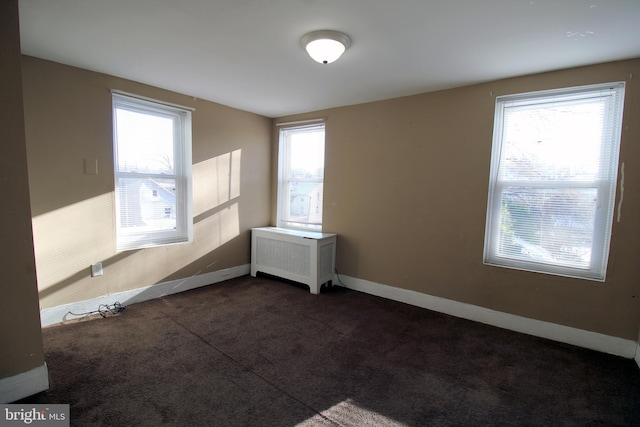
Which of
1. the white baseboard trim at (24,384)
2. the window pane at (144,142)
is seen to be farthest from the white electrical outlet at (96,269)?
the white baseboard trim at (24,384)

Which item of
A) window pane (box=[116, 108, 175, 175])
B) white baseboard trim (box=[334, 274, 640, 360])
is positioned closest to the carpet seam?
window pane (box=[116, 108, 175, 175])

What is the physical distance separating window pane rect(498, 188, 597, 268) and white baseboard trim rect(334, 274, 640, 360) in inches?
22.5

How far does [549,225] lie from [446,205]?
879 millimetres

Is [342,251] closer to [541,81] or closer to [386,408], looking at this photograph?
[386,408]

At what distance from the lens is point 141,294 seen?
3227 mm

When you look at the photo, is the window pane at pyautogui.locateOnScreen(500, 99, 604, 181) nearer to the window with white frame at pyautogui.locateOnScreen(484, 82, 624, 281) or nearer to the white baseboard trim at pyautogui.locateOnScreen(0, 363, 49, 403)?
the window with white frame at pyautogui.locateOnScreen(484, 82, 624, 281)

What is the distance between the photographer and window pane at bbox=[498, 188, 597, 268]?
2.51m

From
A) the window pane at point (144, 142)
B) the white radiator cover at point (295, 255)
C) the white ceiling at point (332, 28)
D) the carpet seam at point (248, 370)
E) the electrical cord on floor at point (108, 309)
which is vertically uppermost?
the white ceiling at point (332, 28)

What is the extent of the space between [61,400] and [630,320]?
4.02m

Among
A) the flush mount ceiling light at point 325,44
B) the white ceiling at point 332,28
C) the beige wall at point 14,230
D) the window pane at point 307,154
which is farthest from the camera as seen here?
the window pane at point 307,154

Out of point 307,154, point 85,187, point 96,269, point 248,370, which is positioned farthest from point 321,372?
point 307,154

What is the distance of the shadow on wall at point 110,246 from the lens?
8.61ft

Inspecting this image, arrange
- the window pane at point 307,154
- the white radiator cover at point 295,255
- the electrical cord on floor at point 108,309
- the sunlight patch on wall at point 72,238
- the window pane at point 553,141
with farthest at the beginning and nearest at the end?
1. the window pane at point 307,154
2. the white radiator cover at point 295,255
3. the electrical cord on floor at point 108,309
4. the sunlight patch on wall at point 72,238
5. the window pane at point 553,141

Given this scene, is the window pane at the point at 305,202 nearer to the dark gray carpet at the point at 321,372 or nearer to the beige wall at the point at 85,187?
the beige wall at the point at 85,187
